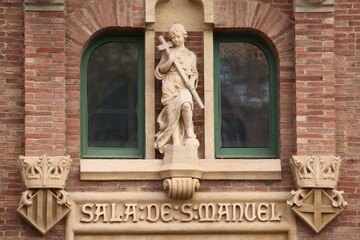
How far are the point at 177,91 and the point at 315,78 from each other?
2.03 metres

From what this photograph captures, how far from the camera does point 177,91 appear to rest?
27.7 metres

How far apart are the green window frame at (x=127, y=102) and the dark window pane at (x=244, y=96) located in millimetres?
1194

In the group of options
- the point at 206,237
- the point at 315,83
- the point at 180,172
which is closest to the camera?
the point at 180,172

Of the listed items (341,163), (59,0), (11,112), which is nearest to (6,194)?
(11,112)

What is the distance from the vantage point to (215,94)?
2816 centimetres

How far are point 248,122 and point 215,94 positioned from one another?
25.4 inches

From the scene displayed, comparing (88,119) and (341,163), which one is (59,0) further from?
(341,163)

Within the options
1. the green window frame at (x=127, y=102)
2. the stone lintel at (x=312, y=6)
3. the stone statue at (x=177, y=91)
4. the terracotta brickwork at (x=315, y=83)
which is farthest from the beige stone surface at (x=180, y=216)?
the stone lintel at (x=312, y=6)

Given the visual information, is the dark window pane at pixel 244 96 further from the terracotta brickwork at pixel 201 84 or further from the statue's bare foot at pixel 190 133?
the statue's bare foot at pixel 190 133

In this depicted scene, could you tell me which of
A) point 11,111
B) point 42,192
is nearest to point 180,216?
point 42,192

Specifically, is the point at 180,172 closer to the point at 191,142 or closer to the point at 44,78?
the point at 191,142

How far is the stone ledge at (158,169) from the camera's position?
27.5 m

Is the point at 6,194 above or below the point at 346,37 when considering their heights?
below

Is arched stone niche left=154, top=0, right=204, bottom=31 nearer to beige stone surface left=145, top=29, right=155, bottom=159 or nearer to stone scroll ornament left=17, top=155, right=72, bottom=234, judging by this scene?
beige stone surface left=145, top=29, right=155, bottom=159
